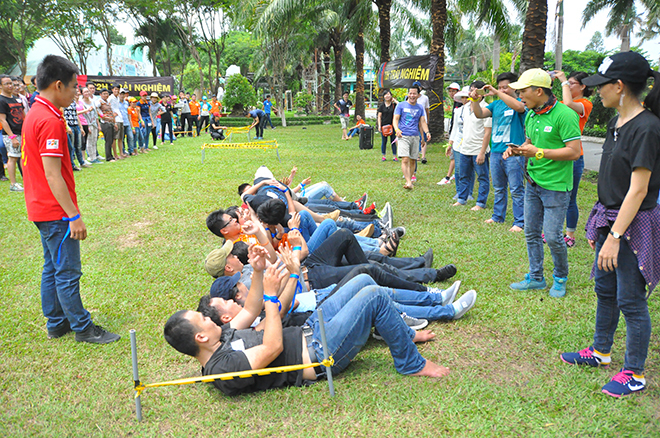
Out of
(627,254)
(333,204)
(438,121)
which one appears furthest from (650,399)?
(438,121)

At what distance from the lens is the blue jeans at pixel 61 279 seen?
11.8ft

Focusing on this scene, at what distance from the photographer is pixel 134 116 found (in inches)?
590

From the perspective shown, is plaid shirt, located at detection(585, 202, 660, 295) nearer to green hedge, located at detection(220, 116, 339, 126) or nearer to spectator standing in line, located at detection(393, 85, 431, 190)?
spectator standing in line, located at detection(393, 85, 431, 190)

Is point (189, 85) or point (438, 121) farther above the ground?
point (189, 85)

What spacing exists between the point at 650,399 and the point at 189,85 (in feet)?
271

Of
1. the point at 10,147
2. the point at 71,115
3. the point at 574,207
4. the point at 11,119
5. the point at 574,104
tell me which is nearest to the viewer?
the point at 574,104

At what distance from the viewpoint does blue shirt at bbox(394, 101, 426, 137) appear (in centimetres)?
920

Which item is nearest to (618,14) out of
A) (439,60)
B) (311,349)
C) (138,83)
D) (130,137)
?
(439,60)

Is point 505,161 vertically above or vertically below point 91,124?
below

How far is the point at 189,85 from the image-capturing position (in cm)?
7769

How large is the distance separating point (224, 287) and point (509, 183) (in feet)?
14.3

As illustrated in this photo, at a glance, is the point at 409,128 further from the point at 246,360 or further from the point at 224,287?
the point at 246,360

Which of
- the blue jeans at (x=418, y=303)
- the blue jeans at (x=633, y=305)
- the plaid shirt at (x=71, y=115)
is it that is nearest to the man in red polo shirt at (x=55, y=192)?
the blue jeans at (x=418, y=303)

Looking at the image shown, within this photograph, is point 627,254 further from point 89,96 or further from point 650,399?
point 89,96
